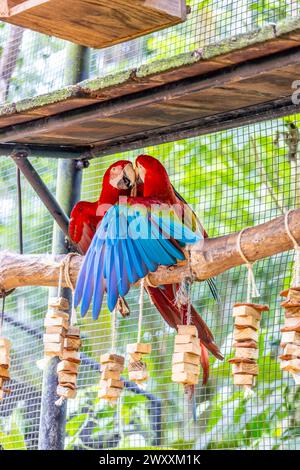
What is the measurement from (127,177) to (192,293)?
79 cm

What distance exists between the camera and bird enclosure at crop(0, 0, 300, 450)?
115 inches

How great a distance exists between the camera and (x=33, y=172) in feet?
7.66

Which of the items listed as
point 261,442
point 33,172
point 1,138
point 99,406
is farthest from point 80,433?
point 1,138

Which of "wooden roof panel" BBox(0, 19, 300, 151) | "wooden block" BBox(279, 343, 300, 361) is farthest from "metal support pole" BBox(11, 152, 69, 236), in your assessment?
"wooden block" BBox(279, 343, 300, 361)

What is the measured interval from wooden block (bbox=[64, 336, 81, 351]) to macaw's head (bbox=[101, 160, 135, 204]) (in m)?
0.49

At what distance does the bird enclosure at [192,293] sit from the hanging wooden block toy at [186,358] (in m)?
1.07

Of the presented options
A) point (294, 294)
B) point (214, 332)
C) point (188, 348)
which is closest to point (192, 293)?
point (214, 332)

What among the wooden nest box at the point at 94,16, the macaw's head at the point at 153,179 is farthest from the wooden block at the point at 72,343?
the wooden nest box at the point at 94,16

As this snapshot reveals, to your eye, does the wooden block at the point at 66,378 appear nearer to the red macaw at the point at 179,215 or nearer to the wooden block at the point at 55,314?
the wooden block at the point at 55,314

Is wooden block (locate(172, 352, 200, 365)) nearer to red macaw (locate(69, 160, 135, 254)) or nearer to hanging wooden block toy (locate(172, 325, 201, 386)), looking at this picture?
hanging wooden block toy (locate(172, 325, 201, 386))

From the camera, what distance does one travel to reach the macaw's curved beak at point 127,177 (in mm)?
2279

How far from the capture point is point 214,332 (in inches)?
119
